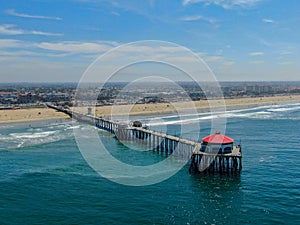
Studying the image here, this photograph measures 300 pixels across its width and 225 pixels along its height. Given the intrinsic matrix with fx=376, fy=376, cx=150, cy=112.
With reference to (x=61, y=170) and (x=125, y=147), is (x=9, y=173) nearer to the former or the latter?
(x=61, y=170)

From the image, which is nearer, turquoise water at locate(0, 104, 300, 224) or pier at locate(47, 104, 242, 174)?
turquoise water at locate(0, 104, 300, 224)

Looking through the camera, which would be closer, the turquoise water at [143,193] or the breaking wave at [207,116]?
the turquoise water at [143,193]

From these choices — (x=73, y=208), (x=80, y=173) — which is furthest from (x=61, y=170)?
(x=73, y=208)

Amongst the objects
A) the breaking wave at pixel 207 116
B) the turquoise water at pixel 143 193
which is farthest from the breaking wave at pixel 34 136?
the breaking wave at pixel 207 116

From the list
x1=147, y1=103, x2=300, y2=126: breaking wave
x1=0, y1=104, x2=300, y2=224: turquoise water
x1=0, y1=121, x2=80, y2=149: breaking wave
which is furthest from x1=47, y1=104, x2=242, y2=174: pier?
x1=147, y1=103, x2=300, y2=126: breaking wave

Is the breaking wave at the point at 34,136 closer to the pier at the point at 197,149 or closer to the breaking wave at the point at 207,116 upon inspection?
the pier at the point at 197,149

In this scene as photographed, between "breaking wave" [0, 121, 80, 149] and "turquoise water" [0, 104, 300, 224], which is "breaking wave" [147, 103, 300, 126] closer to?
"breaking wave" [0, 121, 80, 149]
